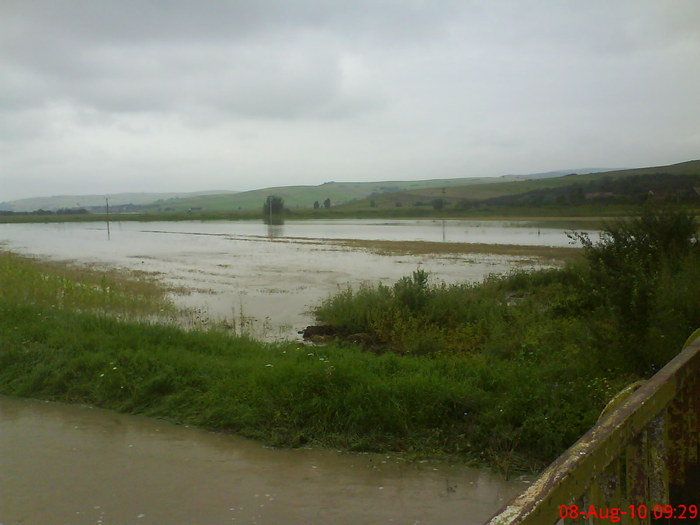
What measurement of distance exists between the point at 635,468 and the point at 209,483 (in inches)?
144

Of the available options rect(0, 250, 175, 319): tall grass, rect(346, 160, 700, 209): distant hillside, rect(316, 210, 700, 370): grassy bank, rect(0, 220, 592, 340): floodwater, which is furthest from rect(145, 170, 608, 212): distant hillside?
rect(316, 210, 700, 370): grassy bank

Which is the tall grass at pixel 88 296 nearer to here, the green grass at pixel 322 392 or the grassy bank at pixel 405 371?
the grassy bank at pixel 405 371

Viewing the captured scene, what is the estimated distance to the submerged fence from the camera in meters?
2.03

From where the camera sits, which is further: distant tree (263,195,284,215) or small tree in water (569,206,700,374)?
distant tree (263,195,284,215)

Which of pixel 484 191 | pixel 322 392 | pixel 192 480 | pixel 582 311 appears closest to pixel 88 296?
pixel 322 392

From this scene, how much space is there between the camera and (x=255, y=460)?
5.61m

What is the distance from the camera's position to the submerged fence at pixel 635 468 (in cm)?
203

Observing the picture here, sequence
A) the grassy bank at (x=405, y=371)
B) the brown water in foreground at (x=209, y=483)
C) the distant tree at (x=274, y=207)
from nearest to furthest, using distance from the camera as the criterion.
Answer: the brown water in foreground at (x=209, y=483) → the grassy bank at (x=405, y=371) → the distant tree at (x=274, y=207)

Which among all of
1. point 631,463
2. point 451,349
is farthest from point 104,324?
point 631,463

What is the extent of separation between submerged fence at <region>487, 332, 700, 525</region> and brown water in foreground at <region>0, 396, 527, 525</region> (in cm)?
183
